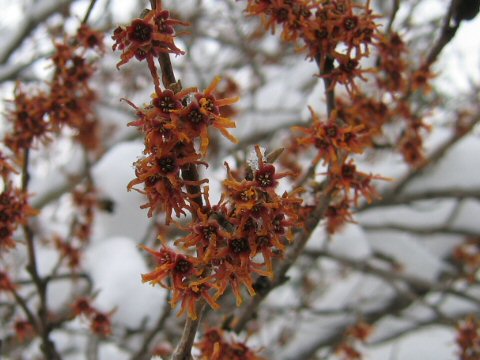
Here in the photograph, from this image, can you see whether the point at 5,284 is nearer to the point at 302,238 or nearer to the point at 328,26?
the point at 302,238

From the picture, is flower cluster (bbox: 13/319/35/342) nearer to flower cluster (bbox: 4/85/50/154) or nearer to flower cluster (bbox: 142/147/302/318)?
flower cluster (bbox: 4/85/50/154)

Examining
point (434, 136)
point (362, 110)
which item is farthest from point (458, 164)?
point (362, 110)

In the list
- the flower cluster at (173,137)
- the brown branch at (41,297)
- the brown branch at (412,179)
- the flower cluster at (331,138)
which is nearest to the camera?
the flower cluster at (173,137)

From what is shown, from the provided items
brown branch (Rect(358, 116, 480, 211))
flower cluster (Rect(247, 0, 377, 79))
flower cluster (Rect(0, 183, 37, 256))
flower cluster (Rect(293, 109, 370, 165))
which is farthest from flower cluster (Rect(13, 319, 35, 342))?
brown branch (Rect(358, 116, 480, 211))

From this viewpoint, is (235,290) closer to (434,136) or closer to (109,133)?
(434,136)

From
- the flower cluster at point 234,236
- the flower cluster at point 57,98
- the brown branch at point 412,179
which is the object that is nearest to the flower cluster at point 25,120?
the flower cluster at point 57,98

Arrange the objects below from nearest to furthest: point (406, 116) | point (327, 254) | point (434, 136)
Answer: point (406, 116)
point (327, 254)
point (434, 136)

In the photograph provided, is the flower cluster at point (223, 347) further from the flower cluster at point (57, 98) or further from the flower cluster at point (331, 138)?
the flower cluster at point (57, 98)

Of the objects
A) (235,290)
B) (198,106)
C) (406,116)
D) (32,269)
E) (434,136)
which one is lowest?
(235,290)
